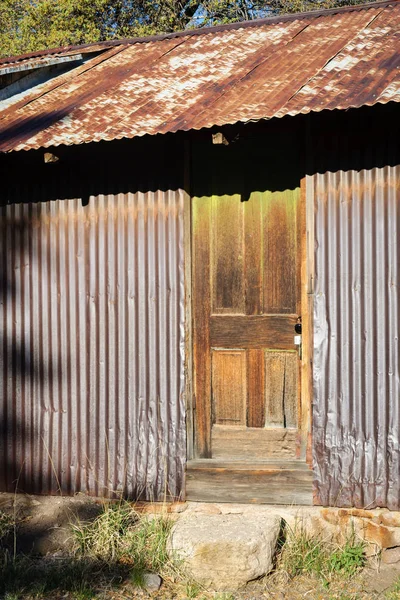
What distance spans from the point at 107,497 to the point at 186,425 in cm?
96

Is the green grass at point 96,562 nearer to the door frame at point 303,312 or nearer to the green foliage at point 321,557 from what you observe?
the door frame at point 303,312

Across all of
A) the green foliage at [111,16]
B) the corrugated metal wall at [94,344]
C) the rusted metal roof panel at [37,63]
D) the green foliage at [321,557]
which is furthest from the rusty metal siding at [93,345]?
the green foliage at [111,16]

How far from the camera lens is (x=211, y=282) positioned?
21.2 feet

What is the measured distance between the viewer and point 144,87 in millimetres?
7027

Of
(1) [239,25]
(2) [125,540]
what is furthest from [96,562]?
(1) [239,25]

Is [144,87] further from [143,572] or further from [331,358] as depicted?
[143,572]

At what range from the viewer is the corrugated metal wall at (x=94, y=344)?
251 inches

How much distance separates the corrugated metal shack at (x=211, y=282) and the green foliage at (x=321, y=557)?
344 millimetres

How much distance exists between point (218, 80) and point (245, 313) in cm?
216

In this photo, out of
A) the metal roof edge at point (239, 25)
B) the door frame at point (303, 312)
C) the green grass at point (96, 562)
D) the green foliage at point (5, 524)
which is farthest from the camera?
the metal roof edge at point (239, 25)

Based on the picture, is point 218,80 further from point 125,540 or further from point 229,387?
point 125,540

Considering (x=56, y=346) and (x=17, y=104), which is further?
(x=17, y=104)

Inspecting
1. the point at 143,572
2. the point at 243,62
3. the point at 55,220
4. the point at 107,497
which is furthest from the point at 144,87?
the point at 143,572

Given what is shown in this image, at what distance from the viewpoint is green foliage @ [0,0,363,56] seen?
17.7m
